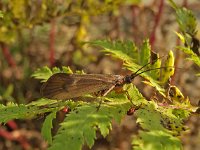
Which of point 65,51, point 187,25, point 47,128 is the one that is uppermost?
point 187,25

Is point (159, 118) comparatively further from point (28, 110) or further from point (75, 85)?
point (28, 110)

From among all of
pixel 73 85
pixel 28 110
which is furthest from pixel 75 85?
pixel 28 110

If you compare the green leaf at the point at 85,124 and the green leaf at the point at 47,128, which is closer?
the green leaf at the point at 85,124

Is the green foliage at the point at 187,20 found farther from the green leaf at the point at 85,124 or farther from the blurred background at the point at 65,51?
the blurred background at the point at 65,51

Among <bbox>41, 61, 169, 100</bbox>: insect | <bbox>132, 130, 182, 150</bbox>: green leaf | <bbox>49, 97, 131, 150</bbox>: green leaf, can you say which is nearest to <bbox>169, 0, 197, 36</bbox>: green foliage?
<bbox>41, 61, 169, 100</bbox>: insect

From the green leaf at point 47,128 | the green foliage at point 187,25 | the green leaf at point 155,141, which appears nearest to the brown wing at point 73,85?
the green leaf at point 47,128

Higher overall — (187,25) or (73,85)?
(187,25)

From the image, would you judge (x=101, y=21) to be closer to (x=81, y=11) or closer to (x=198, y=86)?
(x=198, y=86)
